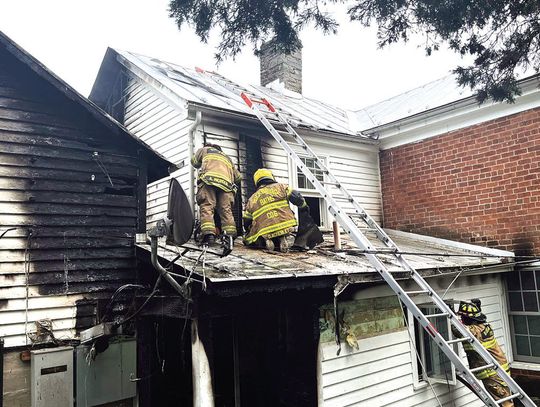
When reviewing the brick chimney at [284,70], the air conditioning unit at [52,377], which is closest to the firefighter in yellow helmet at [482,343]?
the air conditioning unit at [52,377]

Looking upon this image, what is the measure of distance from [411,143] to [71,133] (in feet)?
23.8

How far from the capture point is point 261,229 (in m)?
6.80

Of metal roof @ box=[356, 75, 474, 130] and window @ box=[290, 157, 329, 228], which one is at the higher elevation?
metal roof @ box=[356, 75, 474, 130]

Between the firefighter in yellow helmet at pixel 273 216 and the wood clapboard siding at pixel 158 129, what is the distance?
1681 mm

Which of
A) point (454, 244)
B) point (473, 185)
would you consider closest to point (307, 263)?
point (454, 244)

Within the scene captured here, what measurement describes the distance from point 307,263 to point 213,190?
1.87 m

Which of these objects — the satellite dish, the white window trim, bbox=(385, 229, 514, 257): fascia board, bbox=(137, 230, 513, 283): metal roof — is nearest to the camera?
the satellite dish

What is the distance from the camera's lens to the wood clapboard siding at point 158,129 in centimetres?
816

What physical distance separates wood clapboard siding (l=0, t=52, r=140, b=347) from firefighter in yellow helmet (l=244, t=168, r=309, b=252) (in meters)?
1.90

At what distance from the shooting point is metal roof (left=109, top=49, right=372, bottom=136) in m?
8.52

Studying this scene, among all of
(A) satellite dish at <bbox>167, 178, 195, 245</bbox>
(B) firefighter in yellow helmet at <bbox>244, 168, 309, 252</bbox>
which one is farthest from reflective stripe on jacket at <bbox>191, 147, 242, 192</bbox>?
(A) satellite dish at <bbox>167, 178, 195, 245</bbox>

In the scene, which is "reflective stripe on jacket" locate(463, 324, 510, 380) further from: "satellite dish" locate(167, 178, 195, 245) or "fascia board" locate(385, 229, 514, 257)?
"satellite dish" locate(167, 178, 195, 245)

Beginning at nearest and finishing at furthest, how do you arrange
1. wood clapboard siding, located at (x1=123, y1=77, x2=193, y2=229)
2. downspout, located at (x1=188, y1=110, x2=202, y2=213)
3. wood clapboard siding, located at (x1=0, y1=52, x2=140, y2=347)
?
1. wood clapboard siding, located at (x1=0, y1=52, x2=140, y2=347)
2. downspout, located at (x1=188, y1=110, x2=202, y2=213)
3. wood clapboard siding, located at (x1=123, y1=77, x2=193, y2=229)

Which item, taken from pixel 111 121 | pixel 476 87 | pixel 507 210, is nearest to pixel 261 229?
pixel 111 121
